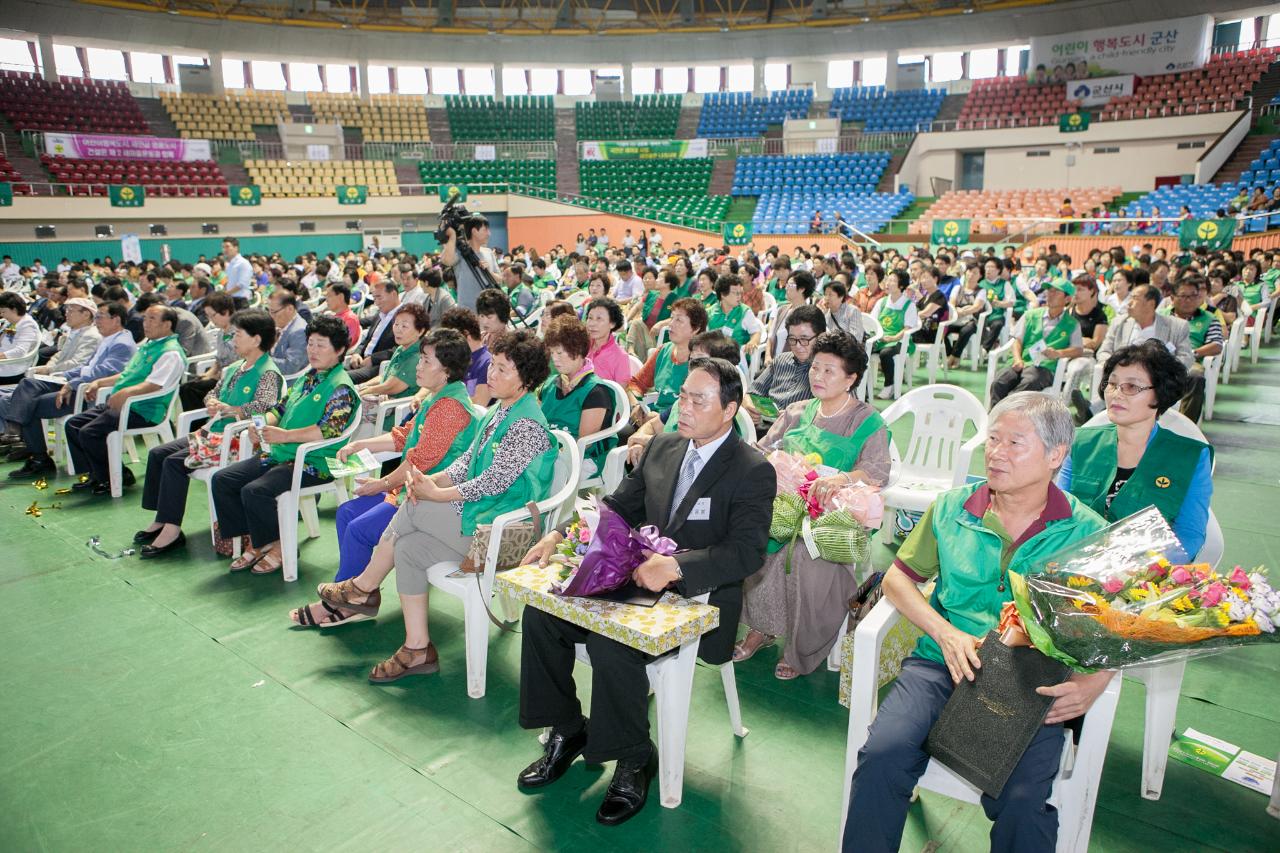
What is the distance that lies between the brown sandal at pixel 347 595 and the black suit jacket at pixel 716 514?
4.46 ft

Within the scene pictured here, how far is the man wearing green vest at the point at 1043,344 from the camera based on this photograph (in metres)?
5.85

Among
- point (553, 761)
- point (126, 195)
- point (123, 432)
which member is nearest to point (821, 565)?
point (553, 761)

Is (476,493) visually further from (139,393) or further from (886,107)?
(886,107)

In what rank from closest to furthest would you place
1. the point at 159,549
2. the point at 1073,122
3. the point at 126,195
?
the point at 159,549, the point at 126,195, the point at 1073,122

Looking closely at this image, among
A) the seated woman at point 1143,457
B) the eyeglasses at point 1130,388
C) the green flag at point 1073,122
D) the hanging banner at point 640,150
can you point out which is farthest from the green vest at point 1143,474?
the hanging banner at point 640,150

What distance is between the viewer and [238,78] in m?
27.6

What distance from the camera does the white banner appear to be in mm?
23319

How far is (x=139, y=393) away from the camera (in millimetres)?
5297

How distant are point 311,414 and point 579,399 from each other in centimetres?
136

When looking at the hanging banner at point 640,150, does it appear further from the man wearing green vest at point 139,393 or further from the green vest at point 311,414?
the green vest at point 311,414

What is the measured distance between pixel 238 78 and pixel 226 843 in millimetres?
30873

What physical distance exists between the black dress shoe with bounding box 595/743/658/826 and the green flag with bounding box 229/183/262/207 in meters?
22.2

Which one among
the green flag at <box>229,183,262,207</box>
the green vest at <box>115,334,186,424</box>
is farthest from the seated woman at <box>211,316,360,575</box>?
the green flag at <box>229,183,262,207</box>

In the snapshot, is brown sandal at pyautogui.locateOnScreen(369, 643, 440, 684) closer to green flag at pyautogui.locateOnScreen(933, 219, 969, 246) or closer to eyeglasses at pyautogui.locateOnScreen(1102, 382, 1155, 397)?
eyeglasses at pyautogui.locateOnScreen(1102, 382, 1155, 397)
